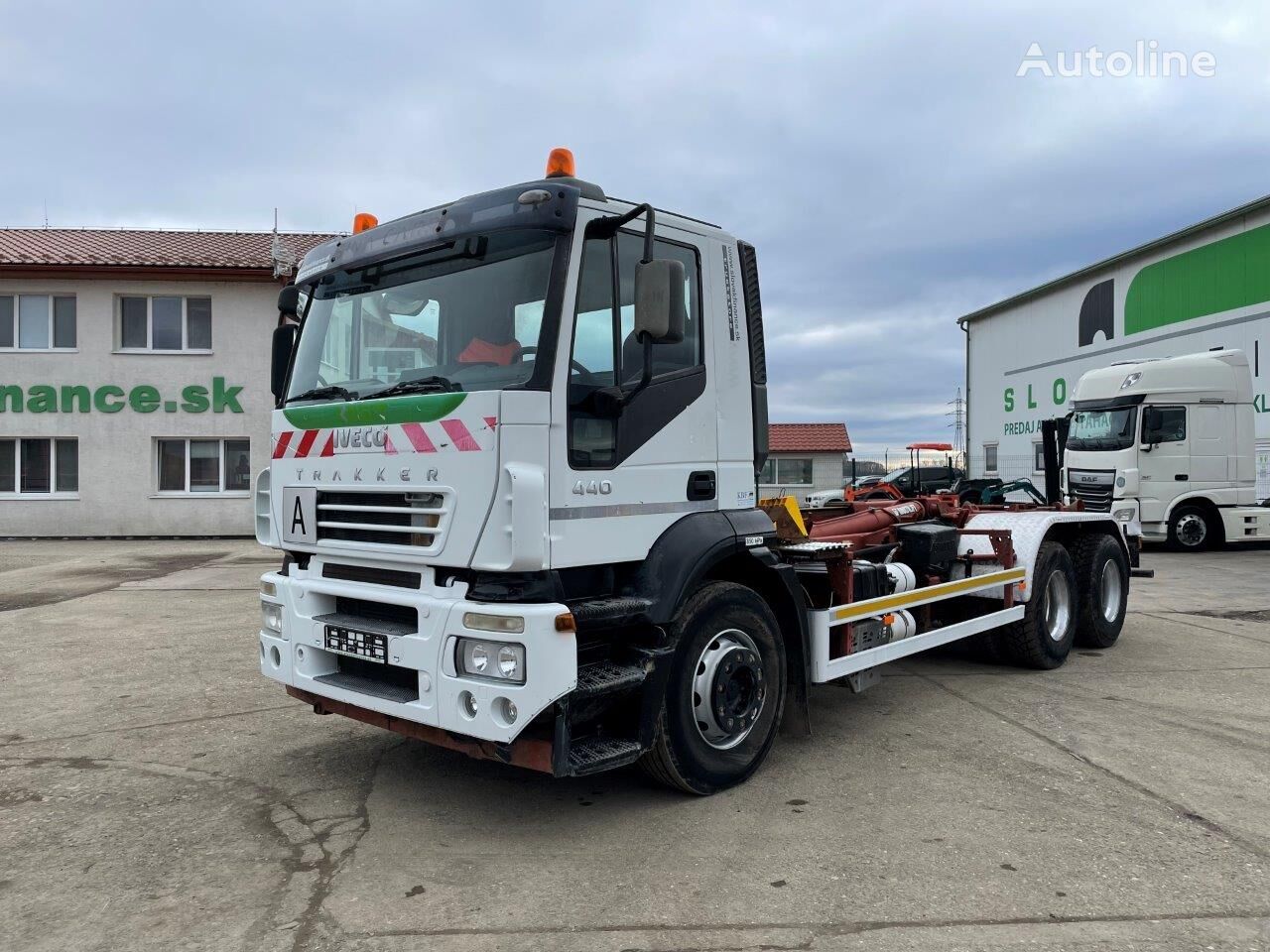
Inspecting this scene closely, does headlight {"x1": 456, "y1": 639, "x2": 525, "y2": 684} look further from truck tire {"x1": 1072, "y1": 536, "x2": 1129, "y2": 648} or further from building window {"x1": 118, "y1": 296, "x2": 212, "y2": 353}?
building window {"x1": 118, "y1": 296, "x2": 212, "y2": 353}

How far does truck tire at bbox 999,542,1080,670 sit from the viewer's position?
269 inches

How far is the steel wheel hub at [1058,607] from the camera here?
23.4ft

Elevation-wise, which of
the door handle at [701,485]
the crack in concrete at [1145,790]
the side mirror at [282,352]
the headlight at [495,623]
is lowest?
the crack in concrete at [1145,790]

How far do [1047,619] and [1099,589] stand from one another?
36.8 inches

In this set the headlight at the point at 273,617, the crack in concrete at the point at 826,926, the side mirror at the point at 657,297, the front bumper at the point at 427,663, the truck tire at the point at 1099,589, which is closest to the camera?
the crack in concrete at the point at 826,926

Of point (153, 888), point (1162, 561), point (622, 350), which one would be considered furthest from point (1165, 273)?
point (153, 888)

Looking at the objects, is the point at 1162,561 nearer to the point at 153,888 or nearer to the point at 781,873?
the point at 781,873

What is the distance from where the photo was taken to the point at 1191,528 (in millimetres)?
16203

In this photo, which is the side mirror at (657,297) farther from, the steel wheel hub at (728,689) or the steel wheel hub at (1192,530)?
the steel wheel hub at (1192,530)

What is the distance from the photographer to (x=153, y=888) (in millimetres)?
3365

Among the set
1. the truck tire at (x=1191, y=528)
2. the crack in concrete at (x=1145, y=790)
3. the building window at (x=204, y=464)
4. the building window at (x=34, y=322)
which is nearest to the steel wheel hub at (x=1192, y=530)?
the truck tire at (x=1191, y=528)

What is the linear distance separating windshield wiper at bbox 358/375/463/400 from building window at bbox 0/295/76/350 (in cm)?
1878

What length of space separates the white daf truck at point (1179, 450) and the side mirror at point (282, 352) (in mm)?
14521

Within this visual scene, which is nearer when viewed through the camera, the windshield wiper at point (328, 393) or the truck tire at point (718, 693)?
the truck tire at point (718, 693)
